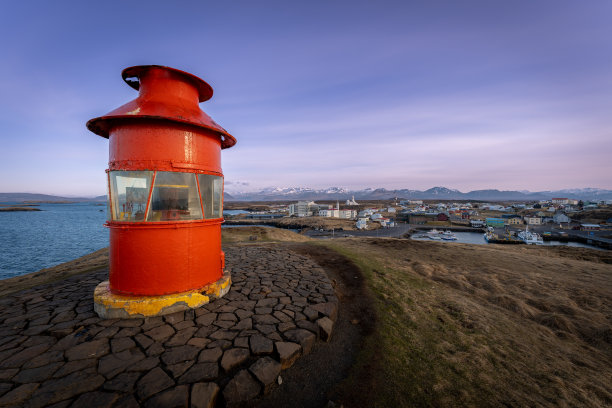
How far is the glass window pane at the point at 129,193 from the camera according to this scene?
4.46 meters

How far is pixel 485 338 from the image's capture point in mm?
4773

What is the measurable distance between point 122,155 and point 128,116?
0.77 metres

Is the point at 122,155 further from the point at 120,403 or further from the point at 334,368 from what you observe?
the point at 334,368

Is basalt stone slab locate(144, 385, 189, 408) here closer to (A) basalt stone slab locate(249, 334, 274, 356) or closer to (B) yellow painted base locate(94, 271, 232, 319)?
(A) basalt stone slab locate(249, 334, 274, 356)

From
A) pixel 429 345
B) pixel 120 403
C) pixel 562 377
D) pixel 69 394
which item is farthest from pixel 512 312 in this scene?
pixel 69 394

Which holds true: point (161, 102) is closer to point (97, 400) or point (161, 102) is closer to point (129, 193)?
point (129, 193)

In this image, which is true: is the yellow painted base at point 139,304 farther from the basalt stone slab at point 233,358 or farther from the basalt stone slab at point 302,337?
the basalt stone slab at point 302,337

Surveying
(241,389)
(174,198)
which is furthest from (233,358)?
(174,198)

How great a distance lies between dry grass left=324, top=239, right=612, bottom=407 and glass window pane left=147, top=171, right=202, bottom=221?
13.8 feet

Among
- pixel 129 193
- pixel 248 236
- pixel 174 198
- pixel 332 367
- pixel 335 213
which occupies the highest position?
pixel 129 193

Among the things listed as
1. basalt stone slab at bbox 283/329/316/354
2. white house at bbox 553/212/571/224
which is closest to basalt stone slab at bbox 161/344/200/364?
basalt stone slab at bbox 283/329/316/354

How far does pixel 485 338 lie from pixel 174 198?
7.02m

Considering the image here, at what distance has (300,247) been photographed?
11.7m

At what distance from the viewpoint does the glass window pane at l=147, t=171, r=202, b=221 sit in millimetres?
4500
